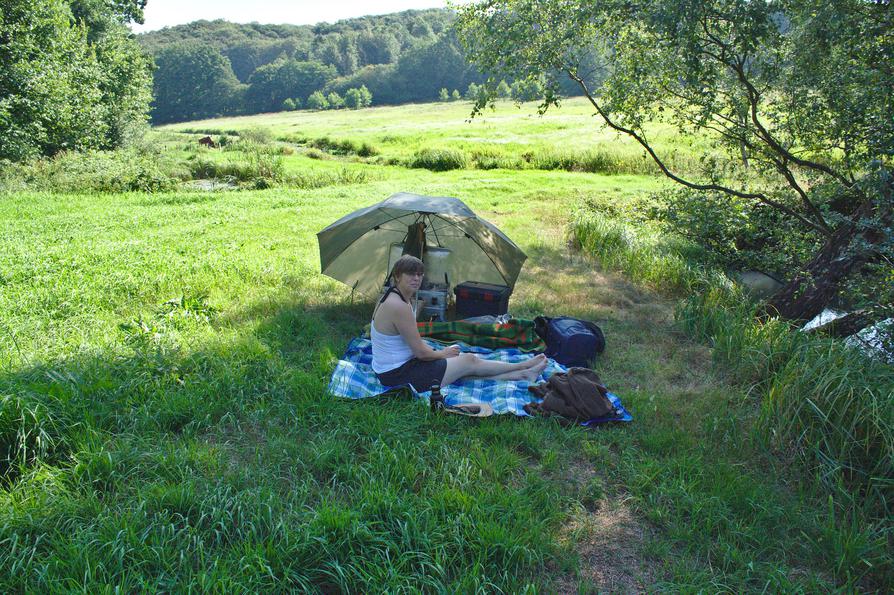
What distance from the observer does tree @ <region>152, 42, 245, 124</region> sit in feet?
343

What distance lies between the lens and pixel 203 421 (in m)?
4.52

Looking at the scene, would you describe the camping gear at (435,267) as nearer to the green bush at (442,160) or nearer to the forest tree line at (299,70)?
the green bush at (442,160)

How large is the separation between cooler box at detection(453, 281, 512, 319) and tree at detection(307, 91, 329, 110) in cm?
11597

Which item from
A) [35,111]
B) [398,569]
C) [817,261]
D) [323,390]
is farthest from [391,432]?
[35,111]

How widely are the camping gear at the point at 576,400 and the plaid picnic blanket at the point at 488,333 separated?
1470mm

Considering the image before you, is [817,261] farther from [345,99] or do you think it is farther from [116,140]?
[345,99]

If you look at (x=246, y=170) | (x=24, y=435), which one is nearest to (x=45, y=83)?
(x=246, y=170)

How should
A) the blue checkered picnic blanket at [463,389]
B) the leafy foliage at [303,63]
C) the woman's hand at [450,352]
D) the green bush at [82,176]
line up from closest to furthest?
the blue checkered picnic blanket at [463,389]
the woman's hand at [450,352]
the green bush at [82,176]
the leafy foliage at [303,63]

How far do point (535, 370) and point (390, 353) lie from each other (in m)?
1.55

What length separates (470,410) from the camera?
4812 mm

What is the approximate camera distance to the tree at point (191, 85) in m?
105

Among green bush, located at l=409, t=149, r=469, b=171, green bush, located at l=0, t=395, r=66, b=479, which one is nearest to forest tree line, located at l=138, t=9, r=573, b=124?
green bush, located at l=409, t=149, r=469, b=171

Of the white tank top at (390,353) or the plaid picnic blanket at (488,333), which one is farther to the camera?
the plaid picnic blanket at (488,333)

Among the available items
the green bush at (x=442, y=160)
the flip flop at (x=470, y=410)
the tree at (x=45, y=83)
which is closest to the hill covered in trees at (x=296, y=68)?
the green bush at (x=442, y=160)
